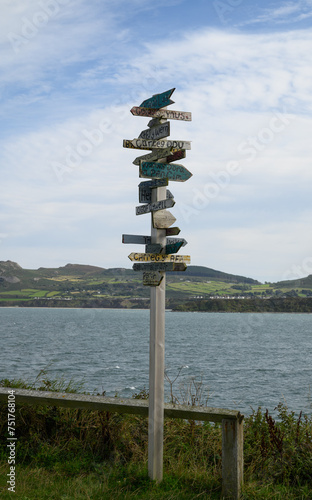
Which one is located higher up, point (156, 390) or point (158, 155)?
point (158, 155)

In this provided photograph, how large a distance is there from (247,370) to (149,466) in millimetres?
34342

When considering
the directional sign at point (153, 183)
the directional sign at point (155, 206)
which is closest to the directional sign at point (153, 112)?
the directional sign at point (153, 183)

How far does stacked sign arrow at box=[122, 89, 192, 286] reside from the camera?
547cm

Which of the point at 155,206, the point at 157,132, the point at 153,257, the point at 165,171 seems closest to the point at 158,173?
→ the point at 165,171

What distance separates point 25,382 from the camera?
795cm

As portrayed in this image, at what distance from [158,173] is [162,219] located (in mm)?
513

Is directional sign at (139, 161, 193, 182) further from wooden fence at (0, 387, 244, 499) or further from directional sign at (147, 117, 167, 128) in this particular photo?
wooden fence at (0, 387, 244, 499)

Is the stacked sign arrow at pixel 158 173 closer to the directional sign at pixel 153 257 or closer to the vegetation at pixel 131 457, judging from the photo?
the directional sign at pixel 153 257

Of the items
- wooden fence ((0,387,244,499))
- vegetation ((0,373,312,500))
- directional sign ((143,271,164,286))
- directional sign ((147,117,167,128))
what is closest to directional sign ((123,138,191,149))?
directional sign ((147,117,167,128))

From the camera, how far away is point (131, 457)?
5922 millimetres

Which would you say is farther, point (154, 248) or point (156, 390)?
point (154, 248)

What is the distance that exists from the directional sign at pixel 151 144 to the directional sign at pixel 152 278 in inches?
57.0

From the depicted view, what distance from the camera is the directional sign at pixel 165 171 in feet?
17.9

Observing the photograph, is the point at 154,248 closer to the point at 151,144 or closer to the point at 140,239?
the point at 140,239
